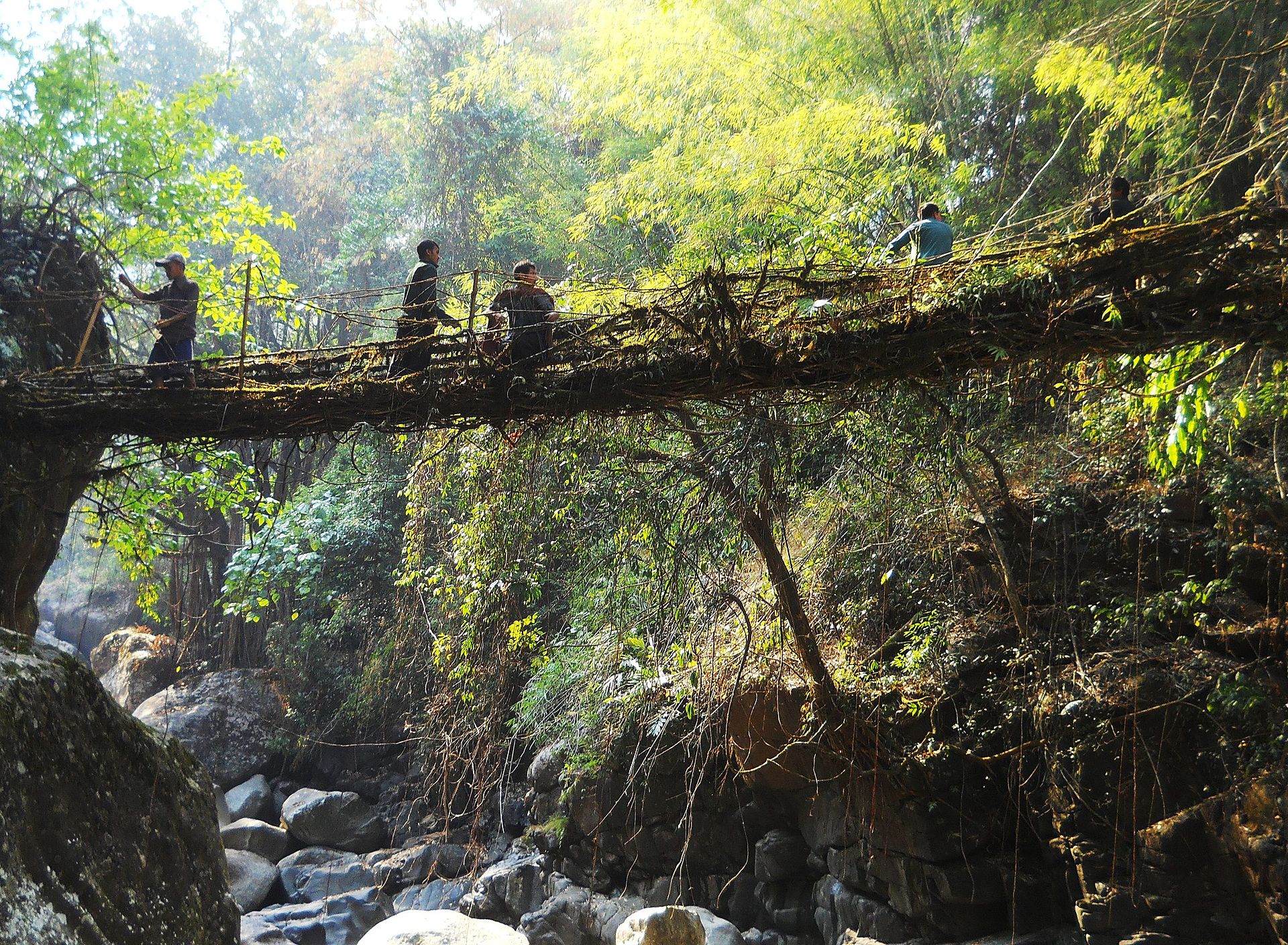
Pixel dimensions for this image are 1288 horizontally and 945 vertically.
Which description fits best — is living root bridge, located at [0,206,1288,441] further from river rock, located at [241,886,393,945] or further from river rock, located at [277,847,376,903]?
river rock, located at [277,847,376,903]

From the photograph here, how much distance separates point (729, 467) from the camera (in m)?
4.96

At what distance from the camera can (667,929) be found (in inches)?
249

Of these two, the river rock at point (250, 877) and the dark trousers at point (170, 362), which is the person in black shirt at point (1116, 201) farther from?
the river rock at point (250, 877)

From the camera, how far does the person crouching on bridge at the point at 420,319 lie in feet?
15.6

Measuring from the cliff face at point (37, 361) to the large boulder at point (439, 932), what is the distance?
3463 millimetres

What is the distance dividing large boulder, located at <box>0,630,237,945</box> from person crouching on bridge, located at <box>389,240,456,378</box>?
217 cm

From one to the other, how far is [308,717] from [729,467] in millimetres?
10420

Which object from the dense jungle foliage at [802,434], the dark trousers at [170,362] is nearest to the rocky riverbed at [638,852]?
the dense jungle foliage at [802,434]

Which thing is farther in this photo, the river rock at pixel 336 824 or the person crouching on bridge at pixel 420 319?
the river rock at pixel 336 824

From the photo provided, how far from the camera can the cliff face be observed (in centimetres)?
620

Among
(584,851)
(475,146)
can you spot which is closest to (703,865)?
(584,851)

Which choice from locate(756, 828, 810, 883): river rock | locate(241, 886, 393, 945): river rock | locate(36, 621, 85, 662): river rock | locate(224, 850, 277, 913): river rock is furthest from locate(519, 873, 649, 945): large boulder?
locate(36, 621, 85, 662): river rock

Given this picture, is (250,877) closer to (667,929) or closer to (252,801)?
(252,801)

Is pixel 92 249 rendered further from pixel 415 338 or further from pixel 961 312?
pixel 961 312
